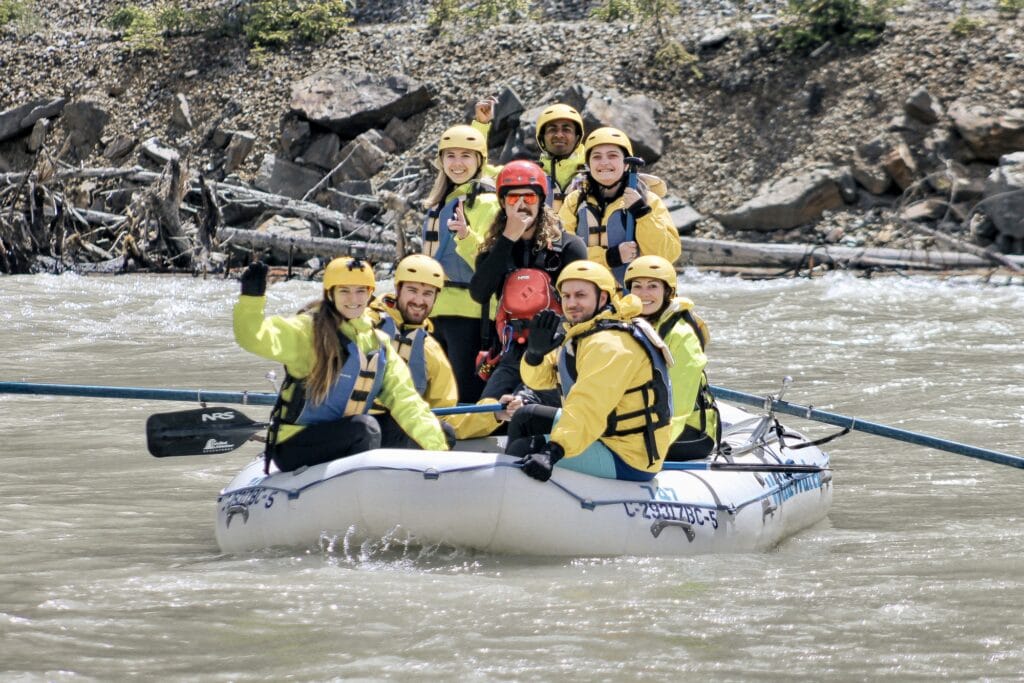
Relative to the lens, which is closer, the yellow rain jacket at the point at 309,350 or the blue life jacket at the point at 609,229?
the yellow rain jacket at the point at 309,350

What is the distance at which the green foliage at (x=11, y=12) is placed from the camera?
24203 millimetres

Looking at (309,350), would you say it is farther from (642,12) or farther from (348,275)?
(642,12)

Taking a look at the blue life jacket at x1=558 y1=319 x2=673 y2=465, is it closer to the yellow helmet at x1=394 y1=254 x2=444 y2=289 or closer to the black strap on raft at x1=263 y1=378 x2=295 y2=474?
the yellow helmet at x1=394 y1=254 x2=444 y2=289

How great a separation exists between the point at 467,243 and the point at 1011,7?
47.6ft

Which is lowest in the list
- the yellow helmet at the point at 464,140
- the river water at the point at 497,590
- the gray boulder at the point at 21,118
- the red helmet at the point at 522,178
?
the river water at the point at 497,590

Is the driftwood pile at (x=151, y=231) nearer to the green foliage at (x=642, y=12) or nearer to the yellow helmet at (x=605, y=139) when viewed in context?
the green foliage at (x=642, y=12)

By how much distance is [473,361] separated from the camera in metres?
6.05

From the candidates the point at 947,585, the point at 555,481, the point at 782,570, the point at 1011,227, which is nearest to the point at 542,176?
the point at 555,481

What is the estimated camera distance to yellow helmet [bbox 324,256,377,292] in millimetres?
4789

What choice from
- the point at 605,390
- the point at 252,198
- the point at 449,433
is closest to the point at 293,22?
the point at 252,198

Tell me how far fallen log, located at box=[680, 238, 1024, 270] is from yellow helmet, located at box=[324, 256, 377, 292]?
1006 cm

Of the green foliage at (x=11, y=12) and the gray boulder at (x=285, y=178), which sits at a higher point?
the green foliage at (x=11, y=12)

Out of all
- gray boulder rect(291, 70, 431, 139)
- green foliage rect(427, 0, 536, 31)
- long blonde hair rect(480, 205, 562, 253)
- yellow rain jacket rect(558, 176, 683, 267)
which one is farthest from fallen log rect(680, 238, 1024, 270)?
long blonde hair rect(480, 205, 562, 253)

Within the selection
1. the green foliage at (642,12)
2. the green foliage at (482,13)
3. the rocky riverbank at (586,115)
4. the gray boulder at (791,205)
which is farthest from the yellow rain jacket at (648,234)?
the green foliage at (482,13)
